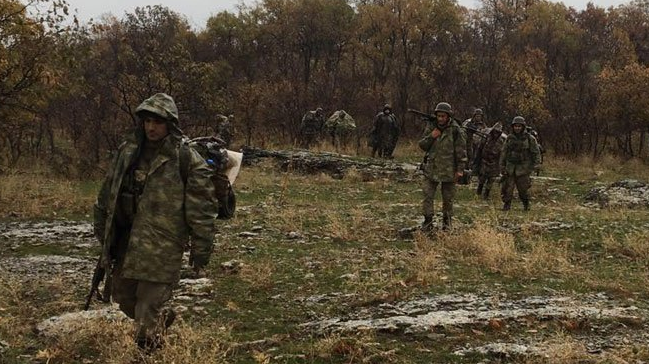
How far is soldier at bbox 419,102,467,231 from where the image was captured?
31.4 feet

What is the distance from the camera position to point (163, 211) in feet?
14.3

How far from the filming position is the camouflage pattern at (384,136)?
21094mm

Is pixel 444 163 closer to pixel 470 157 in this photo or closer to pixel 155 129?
pixel 155 129

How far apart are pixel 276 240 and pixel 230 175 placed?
13.4 ft

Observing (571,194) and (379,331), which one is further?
(571,194)

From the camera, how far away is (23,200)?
487 inches

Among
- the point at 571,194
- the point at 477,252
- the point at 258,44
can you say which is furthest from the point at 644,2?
the point at 477,252

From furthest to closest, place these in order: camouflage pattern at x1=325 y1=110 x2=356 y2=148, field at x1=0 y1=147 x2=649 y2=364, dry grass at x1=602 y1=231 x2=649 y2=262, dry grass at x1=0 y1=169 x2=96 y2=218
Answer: camouflage pattern at x1=325 y1=110 x2=356 y2=148
dry grass at x1=0 y1=169 x2=96 y2=218
dry grass at x1=602 y1=231 x2=649 y2=262
field at x1=0 y1=147 x2=649 y2=364

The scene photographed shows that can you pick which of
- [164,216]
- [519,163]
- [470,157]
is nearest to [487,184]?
[519,163]

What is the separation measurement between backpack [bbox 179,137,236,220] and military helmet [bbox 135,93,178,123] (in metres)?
0.25

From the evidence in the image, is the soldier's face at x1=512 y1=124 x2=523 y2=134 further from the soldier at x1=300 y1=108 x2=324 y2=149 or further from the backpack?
the soldier at x1=300 y1=108 x2=324 y2=149

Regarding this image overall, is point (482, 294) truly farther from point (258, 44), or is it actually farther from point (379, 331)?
point (258, 44)

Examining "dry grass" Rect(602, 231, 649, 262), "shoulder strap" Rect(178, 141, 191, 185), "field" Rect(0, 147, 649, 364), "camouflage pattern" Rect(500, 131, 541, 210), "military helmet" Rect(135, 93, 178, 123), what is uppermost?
"military helmet" Rect(135, 93, 178, 123)

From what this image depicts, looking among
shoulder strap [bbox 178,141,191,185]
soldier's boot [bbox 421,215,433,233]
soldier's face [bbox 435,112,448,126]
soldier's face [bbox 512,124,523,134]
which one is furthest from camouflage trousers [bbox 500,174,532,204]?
shoulder strap [bbox 178,141,191,185]
